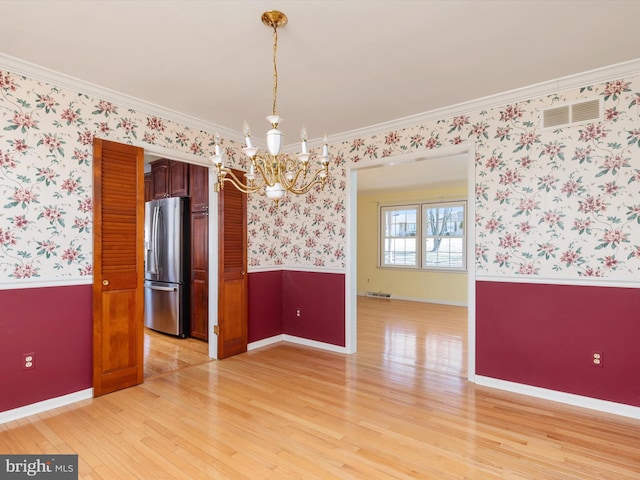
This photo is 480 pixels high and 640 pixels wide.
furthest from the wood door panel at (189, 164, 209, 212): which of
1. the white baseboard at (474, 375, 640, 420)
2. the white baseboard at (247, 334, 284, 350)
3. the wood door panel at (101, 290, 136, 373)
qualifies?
the white baseboard at (474, 375, 640, 420)

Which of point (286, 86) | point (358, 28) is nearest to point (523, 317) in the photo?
point (358, 28)

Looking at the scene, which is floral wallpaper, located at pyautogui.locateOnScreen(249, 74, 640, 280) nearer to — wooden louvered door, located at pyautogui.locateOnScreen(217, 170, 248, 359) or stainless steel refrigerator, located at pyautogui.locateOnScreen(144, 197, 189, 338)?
wooden louvered door, located at pyautogui.locateOnScreen(217, 170, 248, 359)

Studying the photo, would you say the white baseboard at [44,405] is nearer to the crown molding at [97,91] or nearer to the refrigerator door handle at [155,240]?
the refrigerator door handle at [155,240]

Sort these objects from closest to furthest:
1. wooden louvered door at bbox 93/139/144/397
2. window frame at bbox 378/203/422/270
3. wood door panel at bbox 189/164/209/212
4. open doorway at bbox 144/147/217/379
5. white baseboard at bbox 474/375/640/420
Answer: white baseboard at bbox 474/375/640/420 → wooden louvered door at bbox 93/139/144/397 → open doorway at bbox 144/147/217/379 → wood door panel at bbox 189/164/209/212 → window frame at bbox 378/203/422/270

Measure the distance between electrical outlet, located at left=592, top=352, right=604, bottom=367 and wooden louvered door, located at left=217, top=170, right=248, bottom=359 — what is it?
3.38 metres

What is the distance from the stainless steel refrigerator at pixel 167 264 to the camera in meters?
4.77

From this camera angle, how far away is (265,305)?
4.55 metres

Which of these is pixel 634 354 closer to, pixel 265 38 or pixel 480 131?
pixel 480 131

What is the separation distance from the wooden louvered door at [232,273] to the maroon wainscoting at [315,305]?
2.20 ft

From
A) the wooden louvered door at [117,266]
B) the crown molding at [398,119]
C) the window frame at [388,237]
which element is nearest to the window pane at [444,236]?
the window frame at [388,237]

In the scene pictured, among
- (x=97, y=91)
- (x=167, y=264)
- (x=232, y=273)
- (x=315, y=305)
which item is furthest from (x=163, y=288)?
(x=97, y=91)

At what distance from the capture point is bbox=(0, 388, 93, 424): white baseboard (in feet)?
8.27

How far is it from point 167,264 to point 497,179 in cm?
417

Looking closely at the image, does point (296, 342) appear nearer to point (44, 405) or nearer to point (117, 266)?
point (117, 266)
